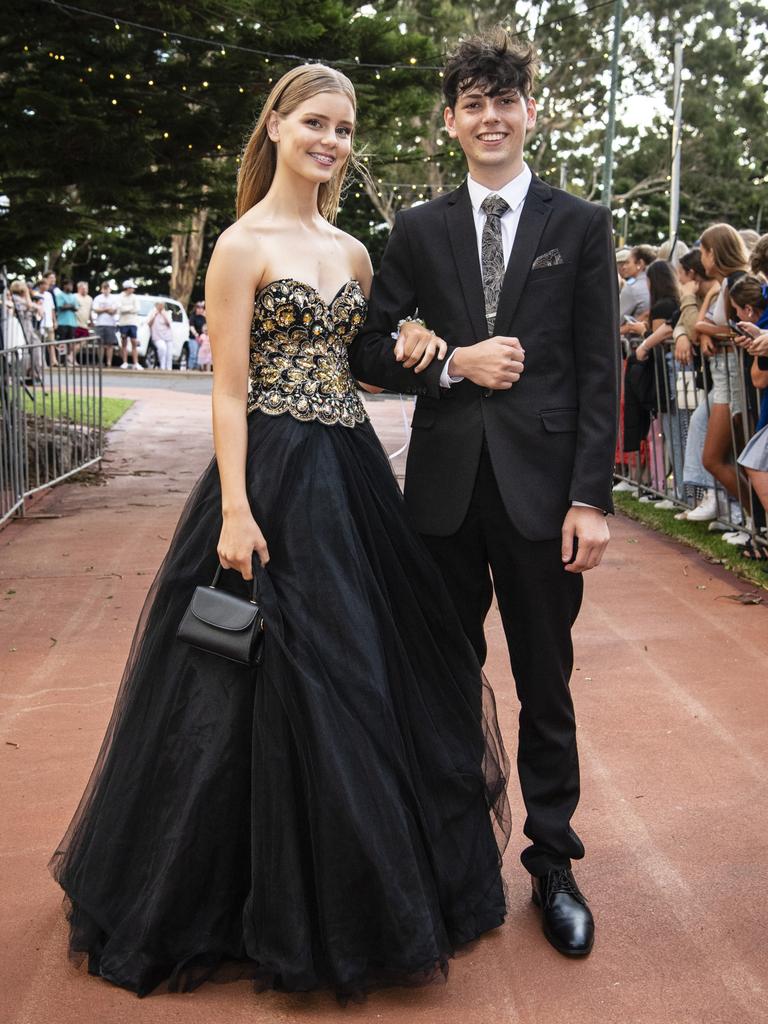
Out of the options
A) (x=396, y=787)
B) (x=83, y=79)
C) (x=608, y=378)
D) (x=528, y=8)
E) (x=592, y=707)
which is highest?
(x=528, y=8)

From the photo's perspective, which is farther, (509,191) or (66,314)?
Answer: (66,314)

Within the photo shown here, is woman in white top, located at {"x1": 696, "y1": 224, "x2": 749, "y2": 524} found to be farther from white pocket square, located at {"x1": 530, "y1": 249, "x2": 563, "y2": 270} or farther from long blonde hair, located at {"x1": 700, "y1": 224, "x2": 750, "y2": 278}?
A: white pocket square, located at {"x1": 530, "y1": 249, "x2": 563, "y2": 270}

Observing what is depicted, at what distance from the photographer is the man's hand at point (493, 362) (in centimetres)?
303

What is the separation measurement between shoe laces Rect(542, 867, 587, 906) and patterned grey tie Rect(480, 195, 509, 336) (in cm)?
147

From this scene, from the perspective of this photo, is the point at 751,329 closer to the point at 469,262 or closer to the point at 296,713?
the point at 469,262

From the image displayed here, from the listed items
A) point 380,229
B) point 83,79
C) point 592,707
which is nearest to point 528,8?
point 380,229

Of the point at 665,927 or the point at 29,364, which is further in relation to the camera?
the point at 29,364

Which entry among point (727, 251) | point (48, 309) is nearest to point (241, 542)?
point (727, 251)

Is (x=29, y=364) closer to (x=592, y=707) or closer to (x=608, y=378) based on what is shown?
(x=592, y=707)

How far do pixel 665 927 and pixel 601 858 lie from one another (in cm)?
45

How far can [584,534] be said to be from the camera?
3107mm

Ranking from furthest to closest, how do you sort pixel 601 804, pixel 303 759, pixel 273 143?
pixel 601 804 → pixel 273 143 → pixel 303 759

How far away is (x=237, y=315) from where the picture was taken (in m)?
3.09

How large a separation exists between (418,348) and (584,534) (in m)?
0.64
